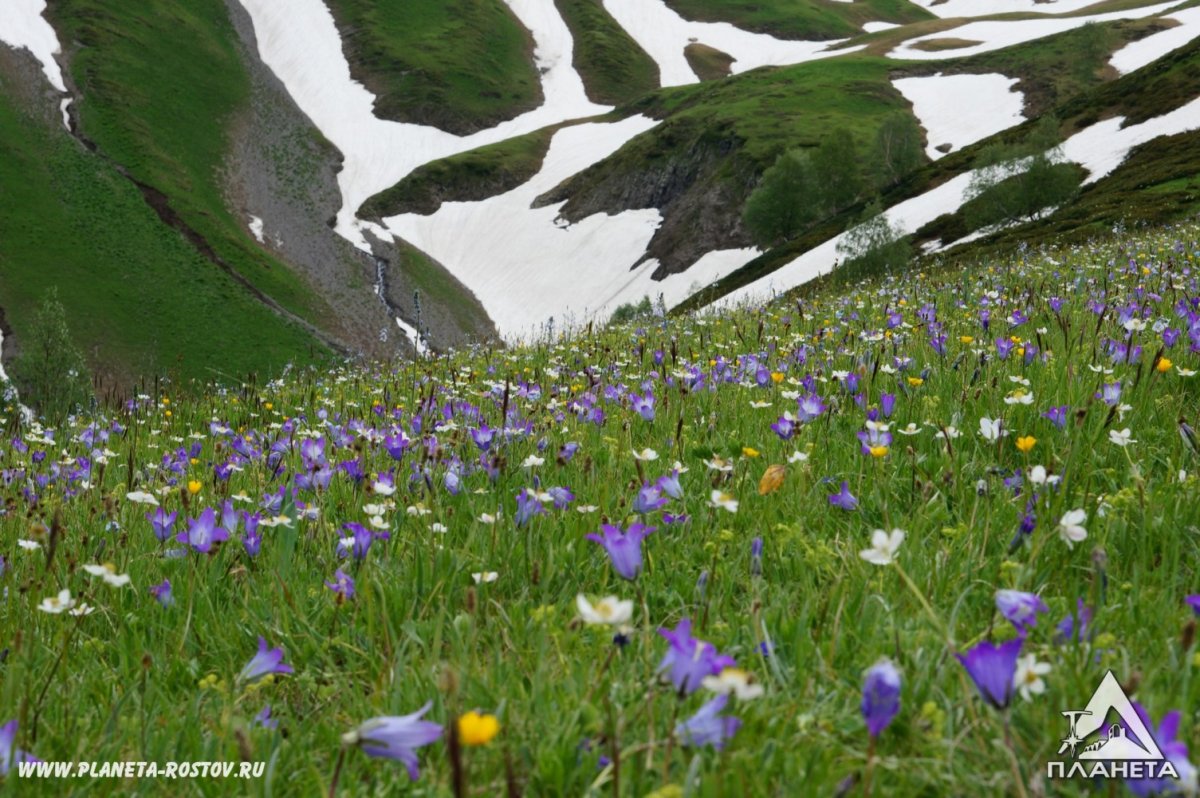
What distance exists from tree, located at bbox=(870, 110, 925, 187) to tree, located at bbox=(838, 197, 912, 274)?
39859 millimetres

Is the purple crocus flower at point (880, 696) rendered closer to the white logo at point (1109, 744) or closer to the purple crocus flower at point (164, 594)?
the white logo at point (1109, 744)

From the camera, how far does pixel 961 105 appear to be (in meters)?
114

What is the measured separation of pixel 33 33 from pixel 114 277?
188 feet

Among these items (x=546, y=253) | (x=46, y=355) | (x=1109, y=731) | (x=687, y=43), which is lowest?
(x=546, y=253)

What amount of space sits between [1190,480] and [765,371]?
2.85m

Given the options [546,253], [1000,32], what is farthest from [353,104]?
[1000,32]

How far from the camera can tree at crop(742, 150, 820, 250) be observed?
84.5 m

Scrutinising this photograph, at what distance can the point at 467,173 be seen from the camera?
405ft

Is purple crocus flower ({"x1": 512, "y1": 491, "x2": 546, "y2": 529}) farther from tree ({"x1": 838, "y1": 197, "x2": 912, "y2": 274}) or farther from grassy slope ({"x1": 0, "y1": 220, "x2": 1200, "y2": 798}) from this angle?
tree ({"x1": 838, "y1": 197, "x2": 912, "y2": 274})

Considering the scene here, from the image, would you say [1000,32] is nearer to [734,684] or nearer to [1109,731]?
[1109,731]

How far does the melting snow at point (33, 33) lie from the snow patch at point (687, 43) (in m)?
110

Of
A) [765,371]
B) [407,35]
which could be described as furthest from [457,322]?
[407,35]

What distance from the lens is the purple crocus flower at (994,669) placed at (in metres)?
1.49

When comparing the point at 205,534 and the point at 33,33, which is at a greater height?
the point at 33,33
